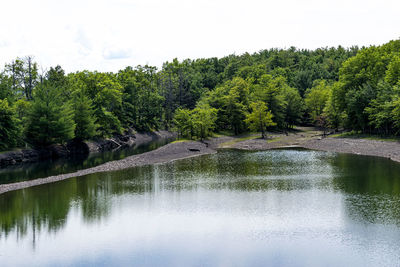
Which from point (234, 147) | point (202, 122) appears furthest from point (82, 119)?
point (234, 147)

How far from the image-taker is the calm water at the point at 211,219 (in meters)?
25.7

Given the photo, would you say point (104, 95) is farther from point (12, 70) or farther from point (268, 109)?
point (268, 109)

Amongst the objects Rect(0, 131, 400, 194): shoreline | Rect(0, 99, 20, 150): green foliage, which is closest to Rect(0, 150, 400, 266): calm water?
Rect(0, 131, 400, 194): shoreline

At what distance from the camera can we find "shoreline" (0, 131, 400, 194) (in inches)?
2250

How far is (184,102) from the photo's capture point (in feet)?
461

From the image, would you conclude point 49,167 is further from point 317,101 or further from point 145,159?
point 317,101

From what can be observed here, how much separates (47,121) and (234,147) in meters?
41.3

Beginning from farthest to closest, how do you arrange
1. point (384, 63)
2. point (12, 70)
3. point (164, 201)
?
point (12, 70) → point (384, 63) → point (164, 201)

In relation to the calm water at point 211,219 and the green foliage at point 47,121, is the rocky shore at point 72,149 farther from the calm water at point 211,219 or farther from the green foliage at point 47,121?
the calm water at point 211,219

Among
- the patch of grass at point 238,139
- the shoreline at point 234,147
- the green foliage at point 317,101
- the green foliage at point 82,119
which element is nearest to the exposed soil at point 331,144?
the shoreline at point 234,147

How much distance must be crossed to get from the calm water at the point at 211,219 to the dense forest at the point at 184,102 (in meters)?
27.3

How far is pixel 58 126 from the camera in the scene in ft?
244

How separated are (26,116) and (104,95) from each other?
2667 cm

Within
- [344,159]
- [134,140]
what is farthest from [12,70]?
[344,159]
